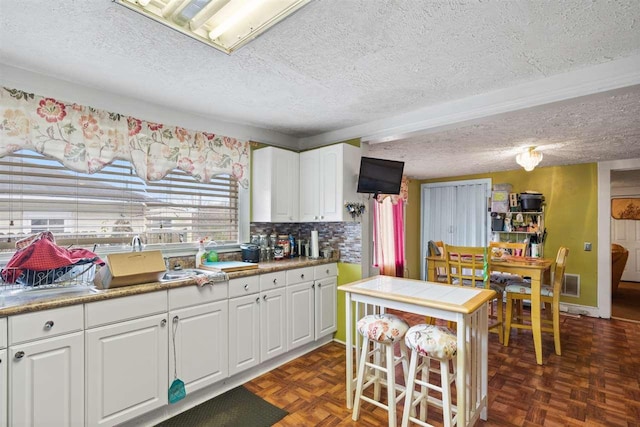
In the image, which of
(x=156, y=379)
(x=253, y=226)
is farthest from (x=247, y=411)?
(x=253, y=226)

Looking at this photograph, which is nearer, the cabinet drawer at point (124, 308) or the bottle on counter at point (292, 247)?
the cabinet drawer at point (124, 308)

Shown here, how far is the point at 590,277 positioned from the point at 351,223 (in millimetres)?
3798

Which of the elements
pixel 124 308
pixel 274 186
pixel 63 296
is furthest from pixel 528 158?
pixel 63 296

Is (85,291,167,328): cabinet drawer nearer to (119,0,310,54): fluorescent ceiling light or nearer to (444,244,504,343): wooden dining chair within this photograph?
(119,0,310,54): fluorescent ceiling light

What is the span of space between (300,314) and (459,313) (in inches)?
63.3

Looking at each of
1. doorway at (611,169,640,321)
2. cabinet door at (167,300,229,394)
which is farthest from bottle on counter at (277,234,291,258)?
doorway at (611,169,640,321)

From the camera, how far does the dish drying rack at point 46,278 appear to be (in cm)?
179

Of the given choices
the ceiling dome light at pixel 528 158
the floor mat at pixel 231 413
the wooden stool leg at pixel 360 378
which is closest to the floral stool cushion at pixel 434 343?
the wooden stool leg at pixel 360 378

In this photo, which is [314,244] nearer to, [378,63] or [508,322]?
[378,63]

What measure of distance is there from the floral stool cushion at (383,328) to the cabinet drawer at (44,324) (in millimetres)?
1597

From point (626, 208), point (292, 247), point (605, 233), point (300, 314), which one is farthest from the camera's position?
point (626, 208)

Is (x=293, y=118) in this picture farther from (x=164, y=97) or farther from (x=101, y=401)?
(x=101, y=401)

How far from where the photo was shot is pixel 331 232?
11.5ft

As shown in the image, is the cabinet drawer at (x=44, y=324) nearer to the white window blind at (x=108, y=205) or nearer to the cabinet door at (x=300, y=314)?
the white window blind at (x=108, y=205)
